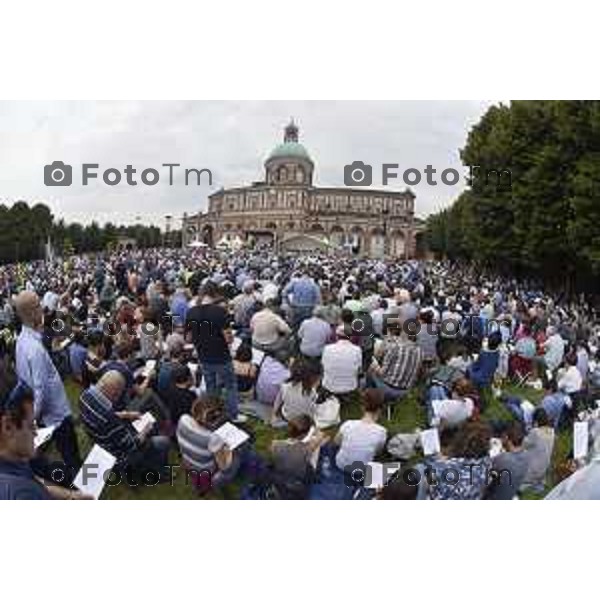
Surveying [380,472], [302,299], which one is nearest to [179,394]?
[380,472]

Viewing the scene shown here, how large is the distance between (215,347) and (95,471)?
2297mm

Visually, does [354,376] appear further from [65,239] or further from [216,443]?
[65,239]

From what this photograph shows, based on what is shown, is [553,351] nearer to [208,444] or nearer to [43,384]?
[208,444]

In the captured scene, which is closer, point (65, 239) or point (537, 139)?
point (65, 239)

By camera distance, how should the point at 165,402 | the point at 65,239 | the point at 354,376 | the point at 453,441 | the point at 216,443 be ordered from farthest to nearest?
the point at 65,239
the point at 354,376
the point at 165,402
the point at 216,443
the point at 453,441

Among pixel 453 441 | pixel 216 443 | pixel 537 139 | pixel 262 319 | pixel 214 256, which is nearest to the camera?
pixel 453 441

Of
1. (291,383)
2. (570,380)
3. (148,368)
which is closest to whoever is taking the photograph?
(291,383)

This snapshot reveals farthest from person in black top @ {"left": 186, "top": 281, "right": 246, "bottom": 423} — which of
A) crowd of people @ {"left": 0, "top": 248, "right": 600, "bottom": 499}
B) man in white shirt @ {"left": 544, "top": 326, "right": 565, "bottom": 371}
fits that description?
man in white shirt @ {"left": 544, "top": 326, "right": 565, "bottom": 371}

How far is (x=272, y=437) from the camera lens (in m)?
9.38

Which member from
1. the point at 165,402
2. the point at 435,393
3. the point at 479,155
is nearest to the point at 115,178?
the point at 165,402

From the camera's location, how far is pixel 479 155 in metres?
13.9

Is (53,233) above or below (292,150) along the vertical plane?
below

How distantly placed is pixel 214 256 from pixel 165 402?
8002 millimetres

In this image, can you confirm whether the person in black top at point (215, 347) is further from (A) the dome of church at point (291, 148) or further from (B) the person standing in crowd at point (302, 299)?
(B) the person standing in crowd at point (302, 299)
